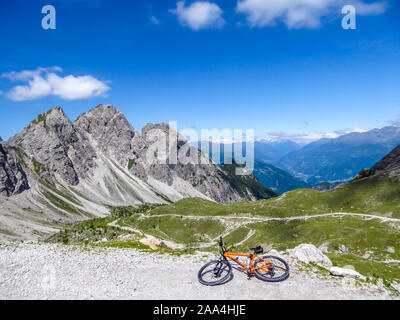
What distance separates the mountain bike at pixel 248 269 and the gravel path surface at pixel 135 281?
49cm

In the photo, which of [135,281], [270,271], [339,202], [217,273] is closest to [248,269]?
[270,271]

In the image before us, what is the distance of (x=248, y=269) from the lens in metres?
19.7

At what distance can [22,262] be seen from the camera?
2392 centimetres

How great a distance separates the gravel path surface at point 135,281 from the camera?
1755cm

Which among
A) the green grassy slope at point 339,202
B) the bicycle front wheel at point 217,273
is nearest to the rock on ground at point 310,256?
the bicycle front wheel at point 217,273

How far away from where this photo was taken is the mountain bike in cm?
1900

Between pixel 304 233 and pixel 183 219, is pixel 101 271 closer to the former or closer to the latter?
pixel 304 233

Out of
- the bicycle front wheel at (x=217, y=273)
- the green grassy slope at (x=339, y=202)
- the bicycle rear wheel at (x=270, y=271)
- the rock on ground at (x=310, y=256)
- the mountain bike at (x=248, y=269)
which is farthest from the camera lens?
the green grassy slope at (x=339, y=202)

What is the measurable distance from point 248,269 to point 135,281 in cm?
929

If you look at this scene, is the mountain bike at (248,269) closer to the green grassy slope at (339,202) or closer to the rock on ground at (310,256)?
the rock on ground at (310,256)

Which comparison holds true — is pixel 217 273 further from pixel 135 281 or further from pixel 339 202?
pixel 339 202

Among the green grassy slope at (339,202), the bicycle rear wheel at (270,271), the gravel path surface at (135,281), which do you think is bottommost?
the green grassy slope at (339,202)
